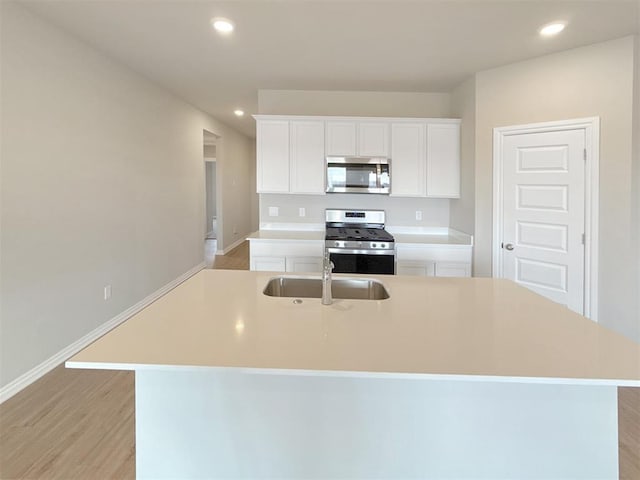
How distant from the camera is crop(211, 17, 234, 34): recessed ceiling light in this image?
104 inches

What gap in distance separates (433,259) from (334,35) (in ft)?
7.24

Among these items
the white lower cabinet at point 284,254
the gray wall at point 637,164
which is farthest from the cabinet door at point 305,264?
the gray wall at point 637,164

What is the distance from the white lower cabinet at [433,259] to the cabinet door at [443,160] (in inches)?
27.6

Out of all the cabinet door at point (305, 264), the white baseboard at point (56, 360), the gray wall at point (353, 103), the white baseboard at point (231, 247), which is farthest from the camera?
the white baseboard at point (231, 247)

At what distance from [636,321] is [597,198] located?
102 centimetres

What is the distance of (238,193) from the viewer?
26.5 ft

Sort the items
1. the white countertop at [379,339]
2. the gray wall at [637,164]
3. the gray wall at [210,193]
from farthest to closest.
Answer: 1. the gray wall at [210,193]
2. the gray wall at [637,164]
3. the white countertop at [379,339]

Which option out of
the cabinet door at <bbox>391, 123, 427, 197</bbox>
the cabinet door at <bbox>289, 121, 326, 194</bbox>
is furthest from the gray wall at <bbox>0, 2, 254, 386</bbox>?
the cabinet door at <bbox>391, 123, 427, 197</bbox>

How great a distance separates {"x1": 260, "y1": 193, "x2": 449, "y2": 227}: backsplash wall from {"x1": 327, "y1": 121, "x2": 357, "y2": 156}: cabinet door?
540mm

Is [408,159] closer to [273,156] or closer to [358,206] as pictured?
[358,206]

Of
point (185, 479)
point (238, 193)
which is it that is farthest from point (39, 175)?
point (238, 193)

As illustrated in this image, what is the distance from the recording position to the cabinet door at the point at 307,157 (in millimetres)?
3906

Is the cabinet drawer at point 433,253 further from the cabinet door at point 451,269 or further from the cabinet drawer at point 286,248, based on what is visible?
the cabinet drawer at point 286,248

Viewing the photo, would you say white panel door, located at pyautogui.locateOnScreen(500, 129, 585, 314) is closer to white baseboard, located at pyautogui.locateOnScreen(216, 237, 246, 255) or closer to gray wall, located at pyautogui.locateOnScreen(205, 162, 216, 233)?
white baseboard, located at pyautogui.locateOnScreen(216, 237, 246, 255)
